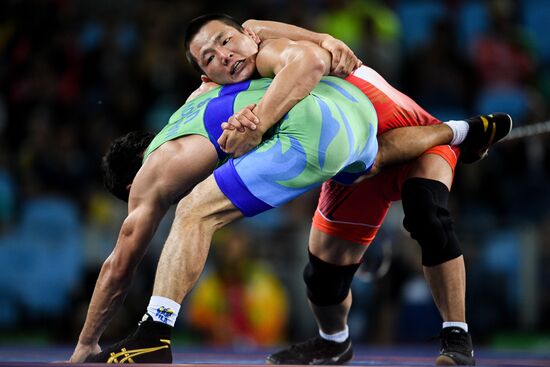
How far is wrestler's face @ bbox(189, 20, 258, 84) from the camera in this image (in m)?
3.87

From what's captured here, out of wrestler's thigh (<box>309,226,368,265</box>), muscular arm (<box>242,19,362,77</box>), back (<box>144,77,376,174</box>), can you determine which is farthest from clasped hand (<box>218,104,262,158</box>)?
wrestler's thigh (<box>309,226,368,265</box>)

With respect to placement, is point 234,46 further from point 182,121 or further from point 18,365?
point 18,365

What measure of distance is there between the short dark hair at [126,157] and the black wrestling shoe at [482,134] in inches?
52.1

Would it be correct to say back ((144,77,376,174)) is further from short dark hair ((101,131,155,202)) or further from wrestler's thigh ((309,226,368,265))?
wrestler's thigh ((309,226,368,265))

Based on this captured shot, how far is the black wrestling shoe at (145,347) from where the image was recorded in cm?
337

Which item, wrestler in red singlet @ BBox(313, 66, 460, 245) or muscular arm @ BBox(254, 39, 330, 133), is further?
wrestler in red singlet @ BBox(313, 66, 460, 245)

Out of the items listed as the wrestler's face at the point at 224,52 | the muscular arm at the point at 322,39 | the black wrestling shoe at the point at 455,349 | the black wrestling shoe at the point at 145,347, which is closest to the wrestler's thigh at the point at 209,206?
the black wrestling shoe at the point at 145,347

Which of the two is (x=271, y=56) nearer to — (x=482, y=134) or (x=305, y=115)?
(x=305, y=115)

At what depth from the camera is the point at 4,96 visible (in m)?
9.30

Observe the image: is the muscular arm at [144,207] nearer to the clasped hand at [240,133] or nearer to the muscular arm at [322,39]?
the clasped hand at [240,133]

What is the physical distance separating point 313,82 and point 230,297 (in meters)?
3.66

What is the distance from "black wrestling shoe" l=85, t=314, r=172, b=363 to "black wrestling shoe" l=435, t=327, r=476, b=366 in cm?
102

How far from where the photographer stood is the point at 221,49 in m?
3.87

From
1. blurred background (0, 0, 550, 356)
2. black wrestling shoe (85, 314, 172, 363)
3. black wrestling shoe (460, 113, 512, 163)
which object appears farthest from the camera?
blurred background (0, 0, 550, 356)
